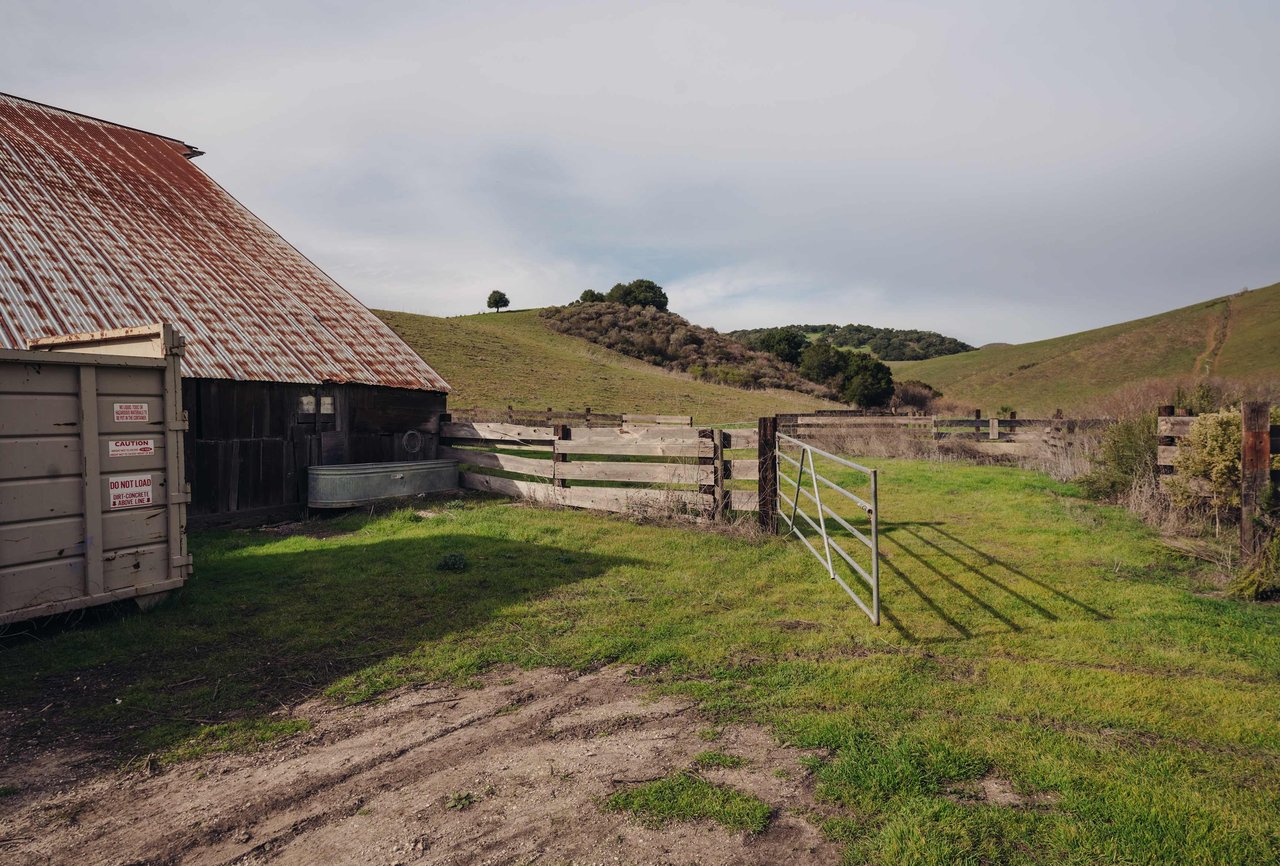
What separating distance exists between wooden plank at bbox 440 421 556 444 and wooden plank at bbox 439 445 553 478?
33 centimetres

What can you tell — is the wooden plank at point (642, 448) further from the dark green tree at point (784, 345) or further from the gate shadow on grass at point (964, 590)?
the dark green tree at point (784, 345)

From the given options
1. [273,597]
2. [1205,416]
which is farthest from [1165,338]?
[273,597]

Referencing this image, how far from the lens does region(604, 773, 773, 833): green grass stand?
3246 millimetres

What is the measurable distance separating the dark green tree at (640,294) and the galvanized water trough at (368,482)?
73.2 meters

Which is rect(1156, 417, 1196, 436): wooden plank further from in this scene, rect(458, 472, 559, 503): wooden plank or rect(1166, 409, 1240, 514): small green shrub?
rect(458, 472, 559, 503): wooden plank

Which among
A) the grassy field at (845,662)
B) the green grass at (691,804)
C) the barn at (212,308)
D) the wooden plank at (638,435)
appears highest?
the barn at (212,308)

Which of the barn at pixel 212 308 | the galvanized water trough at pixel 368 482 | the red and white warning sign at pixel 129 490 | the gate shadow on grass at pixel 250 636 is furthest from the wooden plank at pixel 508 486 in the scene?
the red and white warning sign at pixel 129 490

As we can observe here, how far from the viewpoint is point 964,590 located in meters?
7.07

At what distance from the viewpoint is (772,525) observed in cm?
950

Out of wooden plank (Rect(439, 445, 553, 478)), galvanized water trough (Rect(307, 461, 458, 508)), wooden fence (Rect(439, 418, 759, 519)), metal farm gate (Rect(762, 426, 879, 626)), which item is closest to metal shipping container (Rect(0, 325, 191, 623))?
galvanized water trough (Rect(307, 461, 458, 508))

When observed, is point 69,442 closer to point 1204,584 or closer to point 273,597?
point 273,597

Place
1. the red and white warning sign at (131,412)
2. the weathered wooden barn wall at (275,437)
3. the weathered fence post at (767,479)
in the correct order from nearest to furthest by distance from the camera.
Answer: the red and white warning sign at (131,412), the weathered fence post at (767,479), the weathered wooden barn wall at (275,437)

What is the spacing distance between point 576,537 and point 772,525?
2877 mm

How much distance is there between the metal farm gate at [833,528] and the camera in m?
5.88
